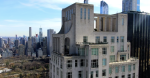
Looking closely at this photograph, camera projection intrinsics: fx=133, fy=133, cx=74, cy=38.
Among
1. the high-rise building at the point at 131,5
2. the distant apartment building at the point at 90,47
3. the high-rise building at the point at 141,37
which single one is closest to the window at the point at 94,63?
the distant apartment building at the point at 90,47

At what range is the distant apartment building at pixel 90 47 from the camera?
29.8 meters

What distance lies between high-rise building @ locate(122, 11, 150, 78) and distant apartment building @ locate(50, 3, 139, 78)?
50410 mm

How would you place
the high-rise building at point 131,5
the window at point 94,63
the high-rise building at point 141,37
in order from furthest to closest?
the high-rise building at point 131,5 → the high-rise building at point 141,37 → the window at point 94,63

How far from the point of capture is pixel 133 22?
8538cm

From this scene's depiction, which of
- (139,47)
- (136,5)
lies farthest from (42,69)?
(136,5)

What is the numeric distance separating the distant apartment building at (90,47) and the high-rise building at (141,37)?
165 feet

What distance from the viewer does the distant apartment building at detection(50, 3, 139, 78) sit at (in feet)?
97.6

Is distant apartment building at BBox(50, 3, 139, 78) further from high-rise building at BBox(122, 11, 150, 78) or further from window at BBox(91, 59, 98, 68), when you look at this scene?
high-rise building at BBox(122, 11, 150, 78)

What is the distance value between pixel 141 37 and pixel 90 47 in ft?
235

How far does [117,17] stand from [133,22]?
54.6m

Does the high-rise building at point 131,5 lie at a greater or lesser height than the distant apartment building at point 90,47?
greater

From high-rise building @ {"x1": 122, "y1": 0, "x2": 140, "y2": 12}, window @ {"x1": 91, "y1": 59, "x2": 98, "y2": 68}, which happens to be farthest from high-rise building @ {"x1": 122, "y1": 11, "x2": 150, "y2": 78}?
window @ {"x1": 91, "y1": 59, "x2": 98, "y2": 68}

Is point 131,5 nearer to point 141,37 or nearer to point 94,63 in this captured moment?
point 141,37

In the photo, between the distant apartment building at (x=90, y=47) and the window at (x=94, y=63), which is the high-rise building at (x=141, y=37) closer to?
the distant apartment building at (x=90, y=47)
